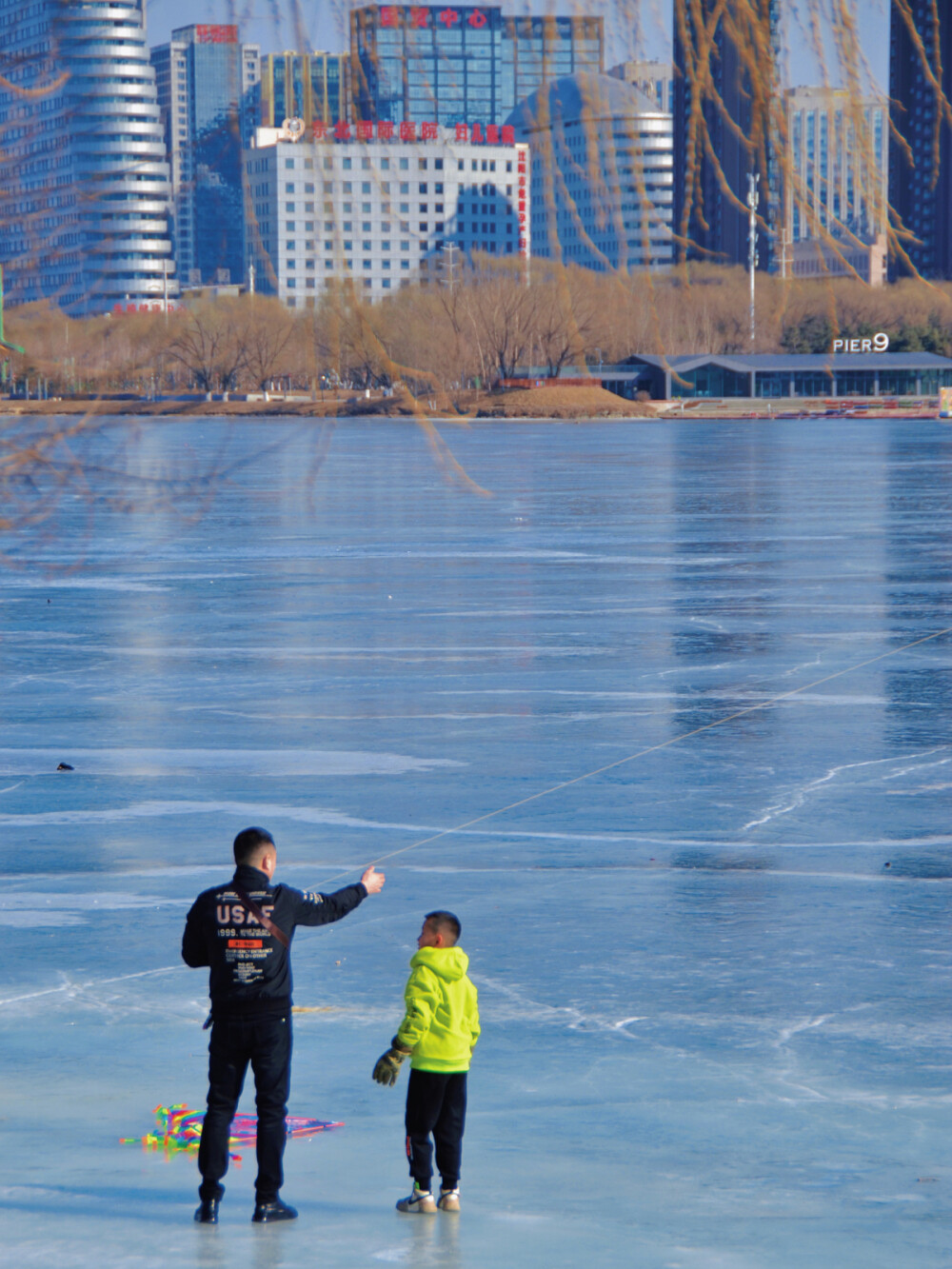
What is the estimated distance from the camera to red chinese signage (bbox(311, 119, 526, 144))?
394cm

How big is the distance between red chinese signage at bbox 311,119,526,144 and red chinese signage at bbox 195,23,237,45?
0.35m

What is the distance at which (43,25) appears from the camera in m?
3.66

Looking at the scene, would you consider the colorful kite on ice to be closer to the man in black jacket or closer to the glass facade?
the man in black jacket

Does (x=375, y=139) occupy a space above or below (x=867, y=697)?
above

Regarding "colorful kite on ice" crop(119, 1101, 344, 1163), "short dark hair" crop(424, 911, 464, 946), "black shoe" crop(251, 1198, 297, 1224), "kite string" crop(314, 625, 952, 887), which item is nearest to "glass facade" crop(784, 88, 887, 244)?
"short dark hair" crop(424, 911, 464, 946)

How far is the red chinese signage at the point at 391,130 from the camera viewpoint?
3.94m

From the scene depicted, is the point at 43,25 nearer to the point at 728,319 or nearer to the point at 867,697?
the point at 867,697

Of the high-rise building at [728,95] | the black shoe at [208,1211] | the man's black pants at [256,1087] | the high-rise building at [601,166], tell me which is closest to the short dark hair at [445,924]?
the man's black pants at [256,1087]

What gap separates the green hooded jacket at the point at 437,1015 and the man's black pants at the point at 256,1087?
41 centimetres

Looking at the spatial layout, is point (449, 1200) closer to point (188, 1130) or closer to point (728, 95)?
point (188, 1130)

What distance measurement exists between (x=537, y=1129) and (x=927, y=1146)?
4.75 feet

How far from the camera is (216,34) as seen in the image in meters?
3.55

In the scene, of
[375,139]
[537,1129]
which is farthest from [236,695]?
[375,139]

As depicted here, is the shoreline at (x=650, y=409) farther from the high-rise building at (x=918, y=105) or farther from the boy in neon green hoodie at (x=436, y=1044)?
the high-rise building at (x=918, y=105)
